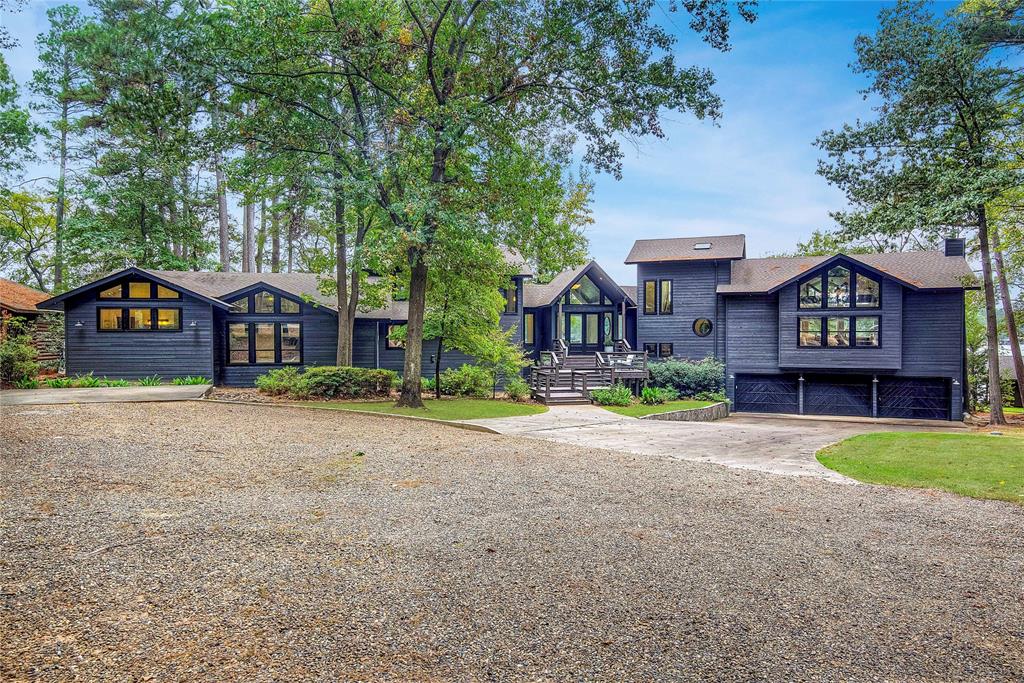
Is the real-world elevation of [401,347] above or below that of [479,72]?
below

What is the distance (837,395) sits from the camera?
81.1 feet

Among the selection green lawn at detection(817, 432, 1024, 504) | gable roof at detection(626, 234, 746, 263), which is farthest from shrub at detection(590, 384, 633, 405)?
gable roof at detection(626, 234, 746, 263)

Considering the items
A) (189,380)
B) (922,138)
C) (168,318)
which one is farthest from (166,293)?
(922,138)

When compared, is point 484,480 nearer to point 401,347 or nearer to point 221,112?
point 221,112

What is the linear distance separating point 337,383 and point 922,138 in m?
20.0

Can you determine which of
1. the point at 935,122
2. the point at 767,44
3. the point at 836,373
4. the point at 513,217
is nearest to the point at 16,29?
the point at 513,217

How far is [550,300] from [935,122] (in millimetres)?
15043

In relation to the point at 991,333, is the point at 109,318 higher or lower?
higher

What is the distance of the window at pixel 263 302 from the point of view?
22609mm

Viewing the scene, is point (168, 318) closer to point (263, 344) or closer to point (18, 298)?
point (263, 344)

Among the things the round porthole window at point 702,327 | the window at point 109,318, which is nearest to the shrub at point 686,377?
the round porthole window at point 702,327

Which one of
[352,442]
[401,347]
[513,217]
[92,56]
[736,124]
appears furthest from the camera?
[401,347]

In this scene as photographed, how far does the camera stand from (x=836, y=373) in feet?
79.7

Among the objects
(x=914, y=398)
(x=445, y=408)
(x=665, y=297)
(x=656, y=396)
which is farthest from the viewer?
(x=665, y=297)
